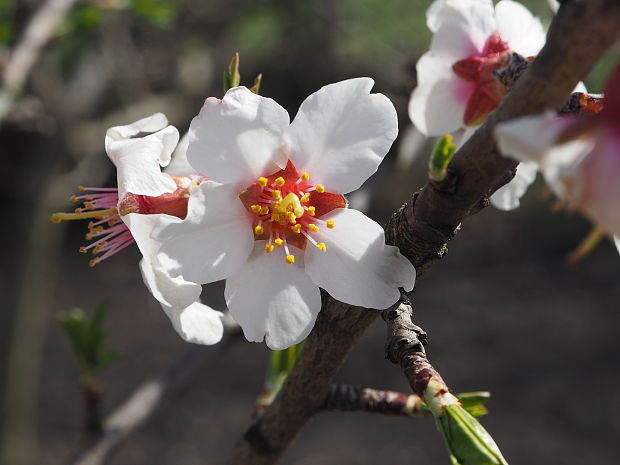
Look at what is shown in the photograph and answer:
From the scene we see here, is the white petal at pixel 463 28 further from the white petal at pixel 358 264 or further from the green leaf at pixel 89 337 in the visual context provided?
the green leaf at pixel 89 337

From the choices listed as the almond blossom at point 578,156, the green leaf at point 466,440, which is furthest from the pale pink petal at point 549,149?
the green leaf at point 466,440

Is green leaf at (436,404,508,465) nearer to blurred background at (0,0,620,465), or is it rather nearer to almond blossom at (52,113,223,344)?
almond blossom at (52,113,223,344)

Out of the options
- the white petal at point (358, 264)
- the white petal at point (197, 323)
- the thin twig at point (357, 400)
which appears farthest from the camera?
the thin twig at point (357, 400)

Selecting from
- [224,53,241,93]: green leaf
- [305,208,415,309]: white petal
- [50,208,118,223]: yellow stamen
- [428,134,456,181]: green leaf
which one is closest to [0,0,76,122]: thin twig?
[50,208,118,223]: yellow stamen

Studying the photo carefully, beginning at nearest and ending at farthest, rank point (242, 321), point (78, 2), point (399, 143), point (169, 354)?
point (242, 321)
point (399, 143)
point (78, 2)
point (169, 354)

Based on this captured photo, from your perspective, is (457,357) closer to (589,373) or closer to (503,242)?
(589,373)

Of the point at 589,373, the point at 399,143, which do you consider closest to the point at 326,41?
the point at 589,373
